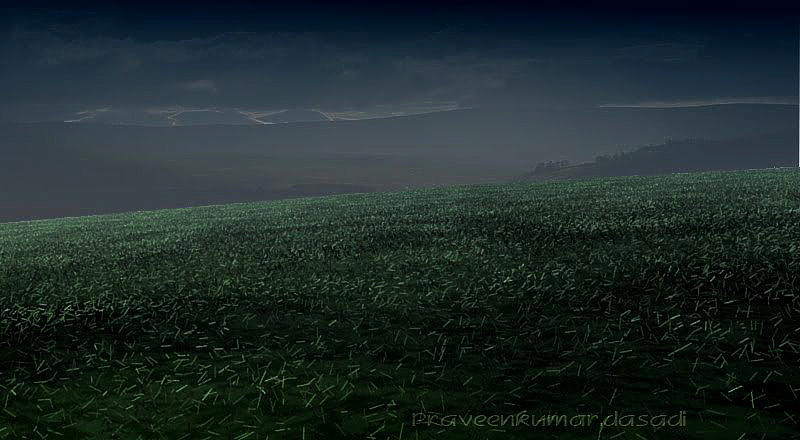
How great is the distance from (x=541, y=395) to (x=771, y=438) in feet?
7.00

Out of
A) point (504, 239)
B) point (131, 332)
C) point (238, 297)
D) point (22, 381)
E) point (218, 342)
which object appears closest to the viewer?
point (22, 381)

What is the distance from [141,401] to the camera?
7367 millimetres

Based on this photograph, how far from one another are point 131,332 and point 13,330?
89.3 inches

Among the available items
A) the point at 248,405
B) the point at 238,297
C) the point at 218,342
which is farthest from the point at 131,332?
the point at 248,405

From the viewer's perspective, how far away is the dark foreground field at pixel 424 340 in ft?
21.5

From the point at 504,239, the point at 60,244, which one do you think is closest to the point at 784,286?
the point at 504,239

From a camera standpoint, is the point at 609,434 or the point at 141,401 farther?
the point at 141,401

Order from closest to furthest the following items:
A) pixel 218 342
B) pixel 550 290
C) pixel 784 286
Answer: pixel 218 342, pixel 784 286, pixel 550 290

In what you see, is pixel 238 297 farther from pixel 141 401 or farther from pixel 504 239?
pixel 504 239

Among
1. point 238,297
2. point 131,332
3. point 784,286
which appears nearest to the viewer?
point 131,332

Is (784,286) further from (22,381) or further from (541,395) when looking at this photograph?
(22,381)

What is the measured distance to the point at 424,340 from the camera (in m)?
9.41

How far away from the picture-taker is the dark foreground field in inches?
258

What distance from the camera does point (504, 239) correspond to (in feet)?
65.1
